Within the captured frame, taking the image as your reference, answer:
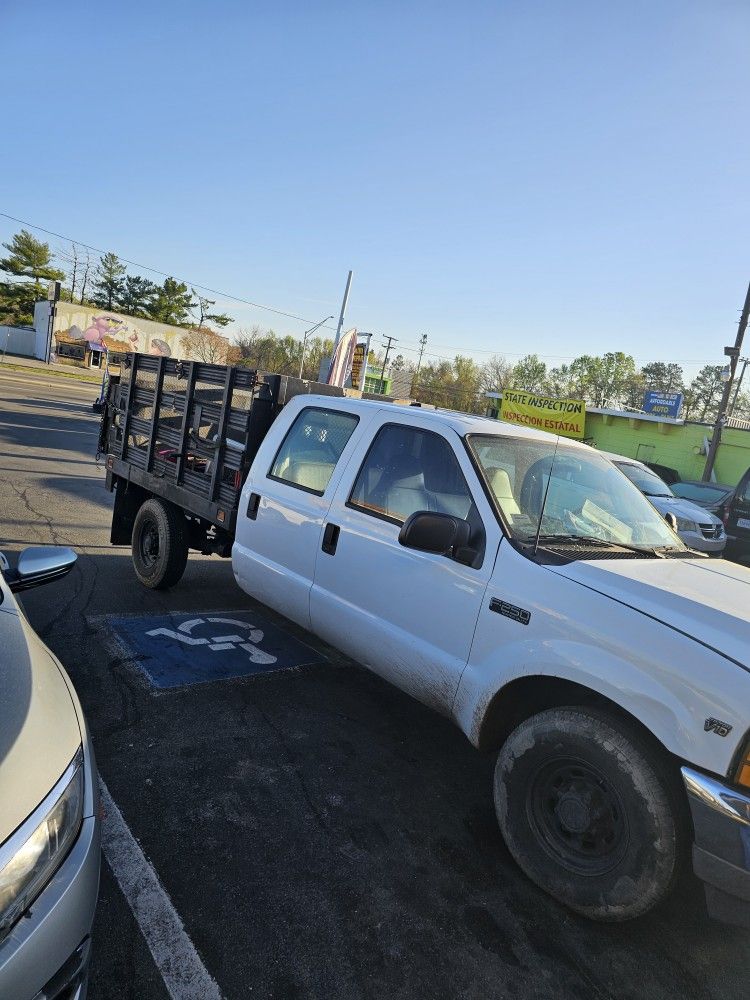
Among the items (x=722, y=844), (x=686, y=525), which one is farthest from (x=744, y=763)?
(x=686, y=525)

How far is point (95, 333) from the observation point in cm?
5516

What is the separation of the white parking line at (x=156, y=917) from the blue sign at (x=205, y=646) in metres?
1.41

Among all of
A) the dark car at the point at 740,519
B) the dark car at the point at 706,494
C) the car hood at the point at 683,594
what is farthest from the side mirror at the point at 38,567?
the dark car at the point at 706,494

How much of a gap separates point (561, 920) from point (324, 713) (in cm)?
177

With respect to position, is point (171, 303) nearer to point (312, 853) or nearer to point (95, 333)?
point (95, 333)

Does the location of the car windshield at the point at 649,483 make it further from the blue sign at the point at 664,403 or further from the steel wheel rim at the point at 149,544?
the blue sign at the point at 664,403

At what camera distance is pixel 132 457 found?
5.91m

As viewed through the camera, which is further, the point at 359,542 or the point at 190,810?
the point at 359,542

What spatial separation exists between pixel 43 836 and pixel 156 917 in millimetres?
969

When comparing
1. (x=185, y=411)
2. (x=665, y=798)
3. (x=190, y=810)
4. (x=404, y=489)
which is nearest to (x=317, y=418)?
(x=404, y=489)

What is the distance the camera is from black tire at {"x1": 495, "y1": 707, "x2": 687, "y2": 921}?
7.48ft

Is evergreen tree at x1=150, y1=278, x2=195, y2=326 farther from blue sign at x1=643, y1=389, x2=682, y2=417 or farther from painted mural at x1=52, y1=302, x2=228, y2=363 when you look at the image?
blue sign at x1=643, y1=389, x2=682, y2=417

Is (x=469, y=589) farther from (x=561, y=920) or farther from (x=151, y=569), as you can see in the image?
(x=151, y=569)

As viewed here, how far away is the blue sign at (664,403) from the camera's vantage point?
3684cm
